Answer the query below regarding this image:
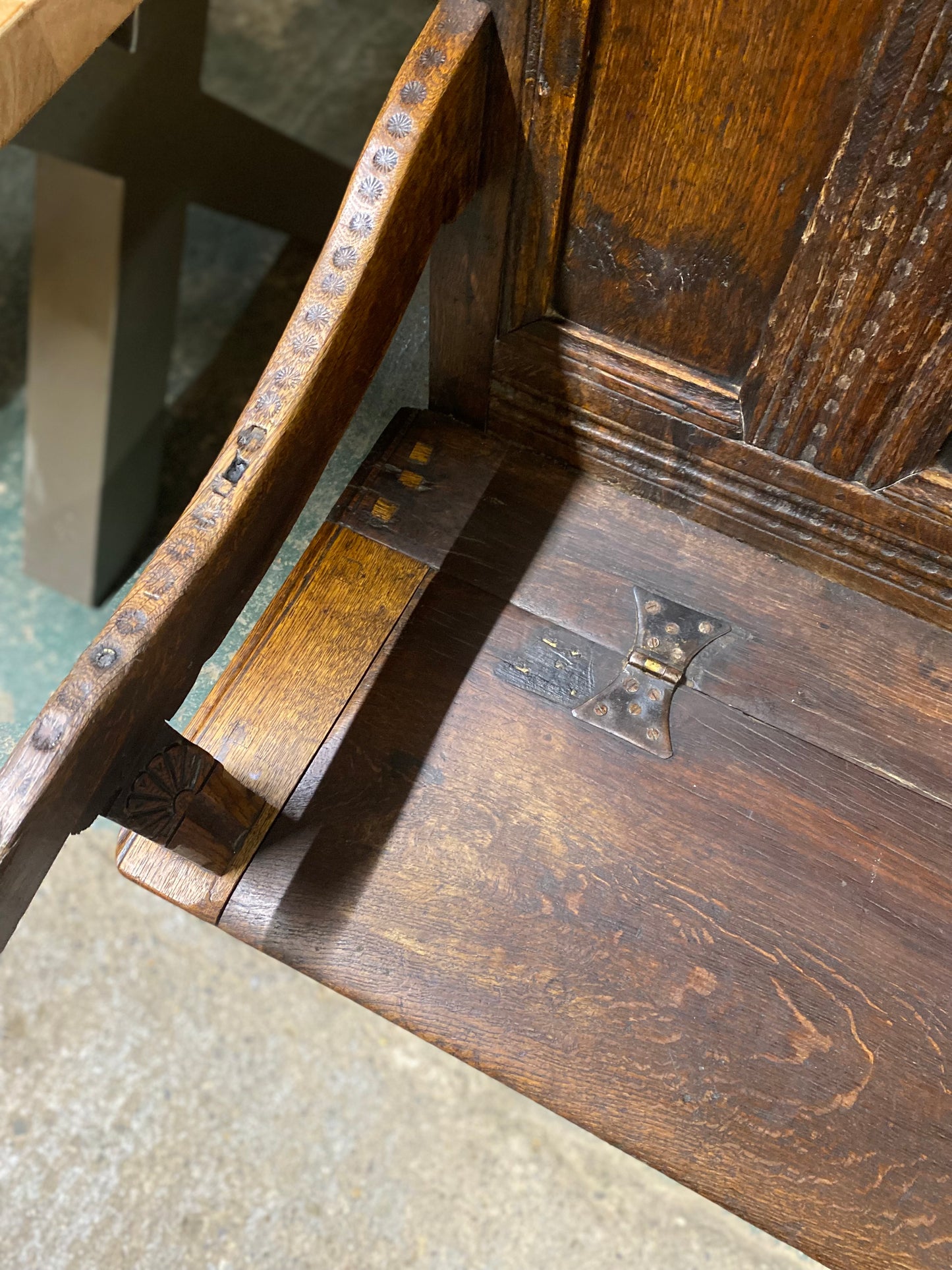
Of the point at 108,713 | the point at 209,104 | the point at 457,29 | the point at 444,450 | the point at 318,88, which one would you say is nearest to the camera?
the point at 108,713

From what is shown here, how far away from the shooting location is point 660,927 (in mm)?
1062

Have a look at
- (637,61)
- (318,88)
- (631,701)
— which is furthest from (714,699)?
(318,88)

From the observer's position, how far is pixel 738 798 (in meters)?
1.11

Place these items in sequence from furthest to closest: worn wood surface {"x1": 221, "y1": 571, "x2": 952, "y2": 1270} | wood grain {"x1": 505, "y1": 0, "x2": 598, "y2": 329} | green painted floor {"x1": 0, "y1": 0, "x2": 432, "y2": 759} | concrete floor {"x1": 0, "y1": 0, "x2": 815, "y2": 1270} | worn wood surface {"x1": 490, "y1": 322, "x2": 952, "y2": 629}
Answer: green painted floor {"x1": 0, "y1": 0, "x2": 432, "y2": 759}
concrete floor {"x1": 0, "y1": 0, "x2": 815, "y2": 1270}
worn wood surface {"x1": 490, "y1": 322, "x2": 952, "y2": 629}
worn wood surface {"x1": 221, "y1": 571, "x2": 952, "y2": 1270}
wood grain {"x1": 505, "y1": 0, "x2": 598, "y2": 329}

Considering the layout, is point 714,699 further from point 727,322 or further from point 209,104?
point 209,104

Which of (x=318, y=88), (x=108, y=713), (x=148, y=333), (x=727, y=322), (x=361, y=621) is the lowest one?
(x=148, y=333)

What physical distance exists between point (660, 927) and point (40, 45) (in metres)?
1.00

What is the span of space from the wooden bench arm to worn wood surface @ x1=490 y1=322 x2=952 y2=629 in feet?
0.68

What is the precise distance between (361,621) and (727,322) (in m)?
0.47

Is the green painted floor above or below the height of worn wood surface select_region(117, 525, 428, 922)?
below

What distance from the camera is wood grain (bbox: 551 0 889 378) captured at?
2.72 ft

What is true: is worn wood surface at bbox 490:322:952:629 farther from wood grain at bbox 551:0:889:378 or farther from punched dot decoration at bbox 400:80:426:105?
punched dot decoration at bbox 400:80:426:105

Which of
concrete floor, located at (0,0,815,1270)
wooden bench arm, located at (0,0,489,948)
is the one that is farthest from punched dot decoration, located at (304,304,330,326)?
concrete floor, located at (0,0,815,1270)

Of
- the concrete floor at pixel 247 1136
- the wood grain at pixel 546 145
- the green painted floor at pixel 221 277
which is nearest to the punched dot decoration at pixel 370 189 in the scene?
the wood grain at pixel 546 145
